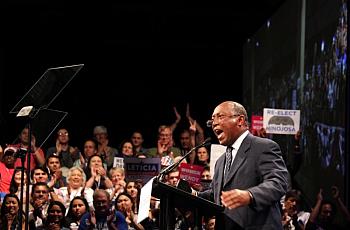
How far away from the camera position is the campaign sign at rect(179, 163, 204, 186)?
250 inches

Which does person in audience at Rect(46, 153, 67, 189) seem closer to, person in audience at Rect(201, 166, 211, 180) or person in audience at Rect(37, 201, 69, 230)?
person in audience at Rect(37, 201, 69, 230)

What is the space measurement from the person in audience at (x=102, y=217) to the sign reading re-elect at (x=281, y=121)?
1.93 m

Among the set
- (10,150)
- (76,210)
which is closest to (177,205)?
(76,210)

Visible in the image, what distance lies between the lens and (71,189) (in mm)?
7551

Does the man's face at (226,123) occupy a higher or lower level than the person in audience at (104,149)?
higher

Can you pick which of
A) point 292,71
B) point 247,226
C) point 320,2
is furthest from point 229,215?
point 292,71

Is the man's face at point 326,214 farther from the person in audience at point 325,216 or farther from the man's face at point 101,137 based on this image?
the man's face at point 101,137

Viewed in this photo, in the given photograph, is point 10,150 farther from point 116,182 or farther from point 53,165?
point 116,182

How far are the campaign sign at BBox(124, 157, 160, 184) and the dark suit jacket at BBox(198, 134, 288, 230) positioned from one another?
8.71 feet

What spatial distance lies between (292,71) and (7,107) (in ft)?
19.8

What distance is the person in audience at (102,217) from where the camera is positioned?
6.65 meters

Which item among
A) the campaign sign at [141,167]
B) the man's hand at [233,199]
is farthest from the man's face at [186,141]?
the man's hand at [233,199]

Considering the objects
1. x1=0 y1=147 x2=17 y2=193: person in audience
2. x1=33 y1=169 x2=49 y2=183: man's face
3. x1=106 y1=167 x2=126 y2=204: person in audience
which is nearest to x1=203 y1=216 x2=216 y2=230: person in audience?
x1=106 y1=167 x2=126 y2=204: person in audience

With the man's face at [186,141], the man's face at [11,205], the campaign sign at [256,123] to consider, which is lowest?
the man's face at [11,205]
